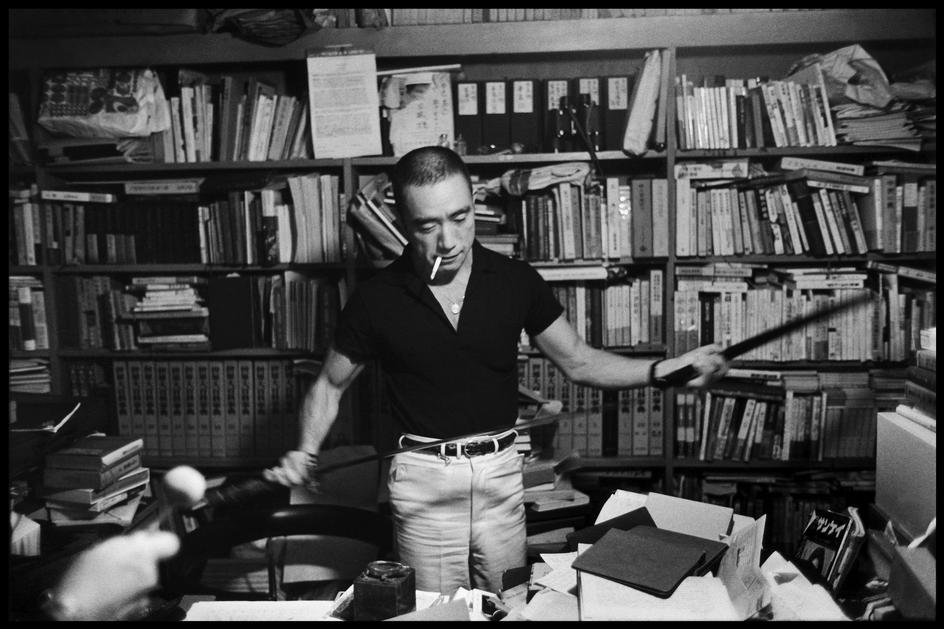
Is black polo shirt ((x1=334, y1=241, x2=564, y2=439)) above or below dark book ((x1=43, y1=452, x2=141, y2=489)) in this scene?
above

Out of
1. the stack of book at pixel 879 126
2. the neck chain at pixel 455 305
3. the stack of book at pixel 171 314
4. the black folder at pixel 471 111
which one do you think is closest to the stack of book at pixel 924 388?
the neck chain at pixel 455 305

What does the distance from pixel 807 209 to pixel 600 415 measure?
112 centimetres

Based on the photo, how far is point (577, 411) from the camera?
2818mm

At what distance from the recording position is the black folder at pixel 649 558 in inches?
47.8

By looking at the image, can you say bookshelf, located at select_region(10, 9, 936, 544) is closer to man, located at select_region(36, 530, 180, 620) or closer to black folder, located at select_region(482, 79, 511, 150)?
black folder, located at select_region(482, 79, 511, 150)

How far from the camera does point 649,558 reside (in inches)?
50.7

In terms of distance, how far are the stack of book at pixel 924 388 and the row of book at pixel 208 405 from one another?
2.14 metres

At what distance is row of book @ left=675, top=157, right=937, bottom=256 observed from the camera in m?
2.67

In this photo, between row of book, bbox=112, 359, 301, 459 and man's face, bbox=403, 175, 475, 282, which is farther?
row of book, bbox=112, 359, 301, 459

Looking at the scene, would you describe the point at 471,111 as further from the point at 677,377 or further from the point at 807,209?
the point at 677,377

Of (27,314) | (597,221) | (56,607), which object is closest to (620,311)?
(597,221)

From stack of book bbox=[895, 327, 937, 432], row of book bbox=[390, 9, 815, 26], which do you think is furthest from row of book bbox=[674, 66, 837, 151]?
stack of book bbox=[895, 327, 937, 432]

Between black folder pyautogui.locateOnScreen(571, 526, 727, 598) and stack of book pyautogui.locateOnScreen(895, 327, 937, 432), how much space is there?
51 cm
